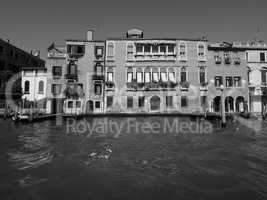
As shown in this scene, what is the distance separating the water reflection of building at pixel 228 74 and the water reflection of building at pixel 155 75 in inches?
45.4

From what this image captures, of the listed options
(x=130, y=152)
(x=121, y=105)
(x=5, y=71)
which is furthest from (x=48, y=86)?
(x=130, y=152)

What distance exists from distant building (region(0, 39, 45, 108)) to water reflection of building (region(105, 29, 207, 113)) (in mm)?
10165

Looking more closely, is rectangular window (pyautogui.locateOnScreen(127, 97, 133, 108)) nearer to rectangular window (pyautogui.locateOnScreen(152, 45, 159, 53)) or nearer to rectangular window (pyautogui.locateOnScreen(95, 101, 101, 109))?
rectangular window (pyautogui.locateOnScreen(95, 101, 101, 109))

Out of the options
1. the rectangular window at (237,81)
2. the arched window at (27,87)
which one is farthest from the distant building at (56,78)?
the rectangular window at (237,81)

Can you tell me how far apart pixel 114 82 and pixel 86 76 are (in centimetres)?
372

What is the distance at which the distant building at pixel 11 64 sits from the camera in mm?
25631

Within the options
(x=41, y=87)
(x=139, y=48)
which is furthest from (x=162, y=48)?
(x=41, y=87)

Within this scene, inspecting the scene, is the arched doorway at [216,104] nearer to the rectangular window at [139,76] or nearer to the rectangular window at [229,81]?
the rectangular window at [229,81]

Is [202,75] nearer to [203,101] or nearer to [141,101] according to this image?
[203,101]

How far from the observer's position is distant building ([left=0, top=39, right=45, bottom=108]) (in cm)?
2563

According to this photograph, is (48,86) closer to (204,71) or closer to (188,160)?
(204,71)

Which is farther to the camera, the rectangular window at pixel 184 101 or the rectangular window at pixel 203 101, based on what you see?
the rectangular window at pixel 203 101

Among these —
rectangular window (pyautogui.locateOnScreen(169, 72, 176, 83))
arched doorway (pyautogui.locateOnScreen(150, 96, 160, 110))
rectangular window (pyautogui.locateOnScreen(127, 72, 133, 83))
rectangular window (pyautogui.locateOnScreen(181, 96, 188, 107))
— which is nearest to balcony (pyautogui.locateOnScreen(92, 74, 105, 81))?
rectangular window (pyautogui.locateOnScreen(127, 72, 133, 83))

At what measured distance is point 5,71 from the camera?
26828mm
